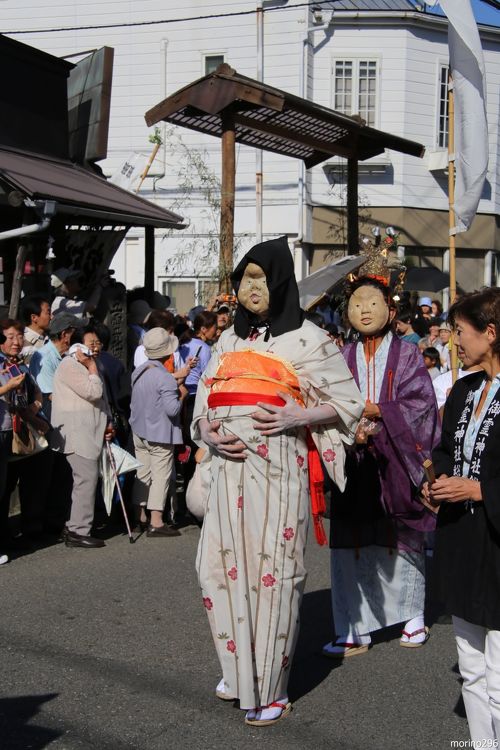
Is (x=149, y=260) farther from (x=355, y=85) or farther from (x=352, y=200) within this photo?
(x=355, y=85)

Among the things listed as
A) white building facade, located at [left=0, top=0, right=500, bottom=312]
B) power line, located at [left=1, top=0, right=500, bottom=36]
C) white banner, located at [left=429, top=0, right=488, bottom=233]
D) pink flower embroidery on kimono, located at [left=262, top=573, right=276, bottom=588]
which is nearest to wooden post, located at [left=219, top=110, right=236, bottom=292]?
white banner, located at [left=429, top=0, right=488, bottom=233]

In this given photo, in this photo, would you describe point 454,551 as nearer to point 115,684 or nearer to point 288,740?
point 288,740

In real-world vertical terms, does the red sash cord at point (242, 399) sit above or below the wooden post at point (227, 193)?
below

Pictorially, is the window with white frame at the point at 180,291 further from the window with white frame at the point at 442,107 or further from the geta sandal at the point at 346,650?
the geta sandal at the point at 346,650

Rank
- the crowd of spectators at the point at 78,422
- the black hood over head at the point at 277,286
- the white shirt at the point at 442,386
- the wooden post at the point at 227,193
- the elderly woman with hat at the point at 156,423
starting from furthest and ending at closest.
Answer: the wooden post at the point at 227,193, the elderly woman with hat at the point at 156,423, the crowd of spectators at the point at 78,422, the white shirt at the point at 442,386, the black hood over head at the point at 277,286

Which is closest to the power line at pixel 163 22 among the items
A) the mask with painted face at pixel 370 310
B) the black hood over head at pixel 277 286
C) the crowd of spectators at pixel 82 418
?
the crowd of spectators at pixel 82 418

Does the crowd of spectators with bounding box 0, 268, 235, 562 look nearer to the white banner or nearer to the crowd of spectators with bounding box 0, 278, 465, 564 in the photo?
the crowd of spectators with bounding box 0, 278, 465, 564

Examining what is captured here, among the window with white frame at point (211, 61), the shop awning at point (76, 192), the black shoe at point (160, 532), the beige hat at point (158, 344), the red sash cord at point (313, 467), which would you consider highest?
the window with white frame at point (211, 61)

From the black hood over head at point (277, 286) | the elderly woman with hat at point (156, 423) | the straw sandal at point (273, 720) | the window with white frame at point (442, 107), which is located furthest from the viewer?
the window with white frame at point (442, 107)

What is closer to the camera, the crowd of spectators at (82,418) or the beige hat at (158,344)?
the crowd of spectators at (82,418)

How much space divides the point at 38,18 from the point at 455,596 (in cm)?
2072

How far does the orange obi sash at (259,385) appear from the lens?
14.3 ft

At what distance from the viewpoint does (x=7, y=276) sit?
11.8 metres

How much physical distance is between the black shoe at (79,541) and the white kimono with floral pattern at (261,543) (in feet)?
11.7
